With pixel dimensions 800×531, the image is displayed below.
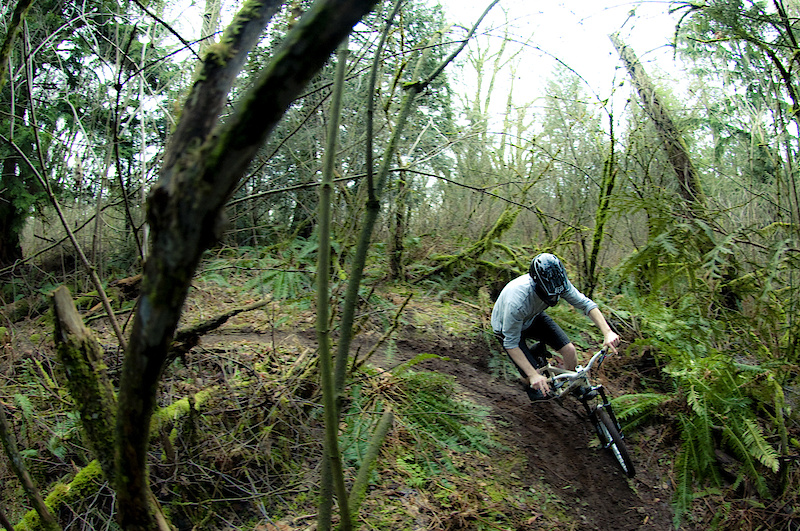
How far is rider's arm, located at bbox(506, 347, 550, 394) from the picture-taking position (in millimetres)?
5086

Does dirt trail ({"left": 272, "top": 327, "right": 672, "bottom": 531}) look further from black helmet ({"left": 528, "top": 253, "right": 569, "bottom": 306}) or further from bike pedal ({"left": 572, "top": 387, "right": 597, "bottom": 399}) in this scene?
black helmet ({"left": 528, "top": 253, "right": 569, "bottom": 306})

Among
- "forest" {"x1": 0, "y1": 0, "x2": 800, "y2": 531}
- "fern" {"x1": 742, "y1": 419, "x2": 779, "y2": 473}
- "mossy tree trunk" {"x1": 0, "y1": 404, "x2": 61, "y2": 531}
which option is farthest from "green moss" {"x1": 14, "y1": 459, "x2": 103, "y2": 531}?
"fern" {"x1": 742, "y1": 419, "x2": 779, "y2": 473}

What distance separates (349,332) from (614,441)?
4.57m

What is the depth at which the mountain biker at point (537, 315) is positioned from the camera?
199 inches

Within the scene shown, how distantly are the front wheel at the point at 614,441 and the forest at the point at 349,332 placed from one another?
0.69 feet

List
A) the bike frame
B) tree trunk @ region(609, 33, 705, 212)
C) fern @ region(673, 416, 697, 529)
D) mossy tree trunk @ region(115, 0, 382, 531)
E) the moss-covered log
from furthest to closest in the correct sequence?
tree trunk @ region(609, 33, 705, 212) → the bike frame → fern @ region(673, 416, 697, 529) → the moss-covered log → mossy tree trunk @ region(115, 0, 382, 531)

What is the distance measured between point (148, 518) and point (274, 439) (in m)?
3.23

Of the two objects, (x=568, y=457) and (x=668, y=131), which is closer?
(x=568, y=457)

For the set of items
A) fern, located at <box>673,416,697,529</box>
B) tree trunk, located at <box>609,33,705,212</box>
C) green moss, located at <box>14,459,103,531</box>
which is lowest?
fern, located at <box>673,416,697,529</box>

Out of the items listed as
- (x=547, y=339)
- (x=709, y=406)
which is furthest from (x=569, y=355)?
(x=709, y=406)

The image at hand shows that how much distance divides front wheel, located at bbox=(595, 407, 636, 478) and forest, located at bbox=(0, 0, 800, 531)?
209 mm

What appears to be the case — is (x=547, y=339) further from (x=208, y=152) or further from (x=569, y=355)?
(x=208, y=152)

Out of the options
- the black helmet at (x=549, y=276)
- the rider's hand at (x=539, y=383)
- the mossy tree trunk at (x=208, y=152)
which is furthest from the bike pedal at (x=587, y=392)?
the mossy tree trunk at (x=208, y=152)

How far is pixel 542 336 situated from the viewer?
600cm
